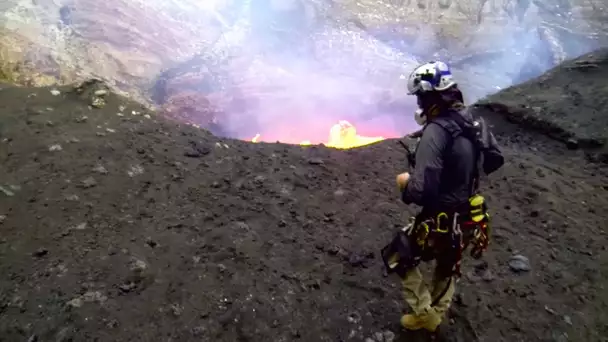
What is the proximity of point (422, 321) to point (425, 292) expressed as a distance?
322 mm

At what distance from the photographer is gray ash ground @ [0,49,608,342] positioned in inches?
150

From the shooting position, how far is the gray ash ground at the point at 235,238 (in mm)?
3812

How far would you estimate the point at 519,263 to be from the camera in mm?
4855

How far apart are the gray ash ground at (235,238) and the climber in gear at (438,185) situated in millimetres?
755

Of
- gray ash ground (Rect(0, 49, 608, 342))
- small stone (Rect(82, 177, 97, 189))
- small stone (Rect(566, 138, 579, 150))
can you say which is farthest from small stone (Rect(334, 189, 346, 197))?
small stone (Rect(566, 138, 579, 150))

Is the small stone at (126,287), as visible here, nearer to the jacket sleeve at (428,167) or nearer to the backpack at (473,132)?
the jacket sleeve at (428,167)

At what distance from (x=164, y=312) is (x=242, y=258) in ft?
3.24

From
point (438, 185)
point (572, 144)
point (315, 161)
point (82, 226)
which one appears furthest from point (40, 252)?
point (572, 144)

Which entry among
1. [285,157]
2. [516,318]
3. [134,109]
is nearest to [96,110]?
[134,109]

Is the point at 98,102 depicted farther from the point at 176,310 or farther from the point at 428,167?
the point at 428,167

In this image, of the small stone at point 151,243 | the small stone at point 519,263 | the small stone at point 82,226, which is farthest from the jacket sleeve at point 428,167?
the small stone at point 82,226

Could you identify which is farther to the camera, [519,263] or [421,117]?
[519,263]

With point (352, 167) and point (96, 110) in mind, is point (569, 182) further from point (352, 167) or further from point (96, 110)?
point (96, 110)

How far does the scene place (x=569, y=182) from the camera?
645cm
